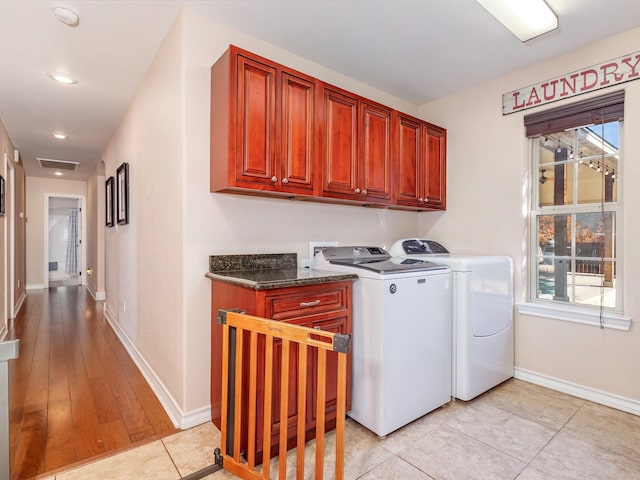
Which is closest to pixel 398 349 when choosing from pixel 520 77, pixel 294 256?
pixel 294 256

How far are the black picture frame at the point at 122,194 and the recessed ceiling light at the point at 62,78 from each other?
0.78 metres

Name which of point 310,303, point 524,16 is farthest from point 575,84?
point 310,303

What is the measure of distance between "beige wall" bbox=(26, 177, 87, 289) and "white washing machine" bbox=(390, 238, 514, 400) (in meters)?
7.76

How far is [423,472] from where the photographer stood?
5.46 feet

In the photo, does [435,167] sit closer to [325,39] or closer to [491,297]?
[491,297]

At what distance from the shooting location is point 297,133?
217 centimetres

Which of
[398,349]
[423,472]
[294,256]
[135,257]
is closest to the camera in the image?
[423,472]

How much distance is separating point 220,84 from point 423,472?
2286mm

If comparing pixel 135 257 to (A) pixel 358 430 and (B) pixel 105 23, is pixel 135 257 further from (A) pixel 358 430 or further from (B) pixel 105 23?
(A) pixel 358 430

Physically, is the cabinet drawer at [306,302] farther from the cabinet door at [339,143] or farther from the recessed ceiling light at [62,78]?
the recessed ceiling light at [62,78]

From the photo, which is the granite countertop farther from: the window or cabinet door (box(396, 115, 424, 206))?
the window

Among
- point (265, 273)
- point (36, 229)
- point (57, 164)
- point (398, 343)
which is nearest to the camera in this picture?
point (398, 343)

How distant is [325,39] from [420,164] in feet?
4.14

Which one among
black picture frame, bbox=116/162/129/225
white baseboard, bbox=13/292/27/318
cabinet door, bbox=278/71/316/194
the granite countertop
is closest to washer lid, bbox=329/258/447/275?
the granite countertop
